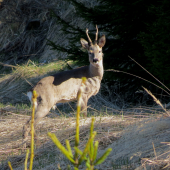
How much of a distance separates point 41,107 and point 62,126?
0.56m

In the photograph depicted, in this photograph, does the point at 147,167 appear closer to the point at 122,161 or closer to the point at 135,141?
the point at 122,161

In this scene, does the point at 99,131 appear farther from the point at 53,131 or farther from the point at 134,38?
the point at 134,38

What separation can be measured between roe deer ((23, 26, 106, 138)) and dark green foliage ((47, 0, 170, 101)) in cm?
88

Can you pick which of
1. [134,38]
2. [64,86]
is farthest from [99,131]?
[134,38]

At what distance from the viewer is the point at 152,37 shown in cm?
540

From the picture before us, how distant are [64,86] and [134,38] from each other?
8.70 ft

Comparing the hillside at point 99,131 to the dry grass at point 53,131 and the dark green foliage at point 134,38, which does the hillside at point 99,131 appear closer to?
the dry grass at point 53,131

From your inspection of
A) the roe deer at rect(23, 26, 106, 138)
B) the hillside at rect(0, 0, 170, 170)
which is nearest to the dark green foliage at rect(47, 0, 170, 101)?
the hillside at rect(0, 0, 170, 170)

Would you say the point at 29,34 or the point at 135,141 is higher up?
the point at 29,34

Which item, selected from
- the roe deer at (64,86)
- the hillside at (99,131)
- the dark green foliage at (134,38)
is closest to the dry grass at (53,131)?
the hillside at (99,131)

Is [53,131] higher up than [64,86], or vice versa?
[64,86]

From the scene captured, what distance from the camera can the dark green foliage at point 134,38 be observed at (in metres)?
5.32

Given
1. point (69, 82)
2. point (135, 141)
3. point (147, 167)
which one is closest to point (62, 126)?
point (69, 82)

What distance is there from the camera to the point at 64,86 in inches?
202
